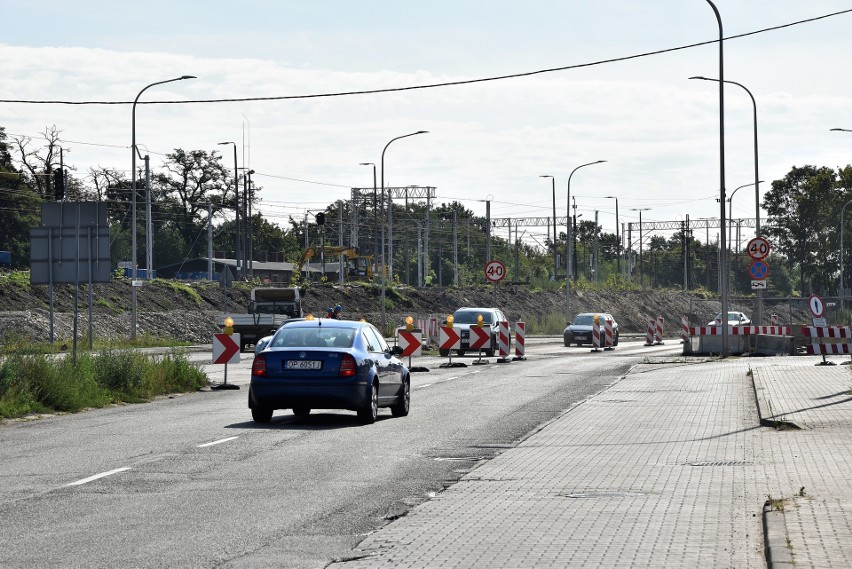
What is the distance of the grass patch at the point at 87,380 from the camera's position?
838 inches

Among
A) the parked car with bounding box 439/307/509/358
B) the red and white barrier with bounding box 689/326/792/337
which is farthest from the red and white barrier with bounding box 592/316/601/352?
the red and white barrier with bounding box 689/326/792/337

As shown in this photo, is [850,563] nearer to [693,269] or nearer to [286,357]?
[286,357]

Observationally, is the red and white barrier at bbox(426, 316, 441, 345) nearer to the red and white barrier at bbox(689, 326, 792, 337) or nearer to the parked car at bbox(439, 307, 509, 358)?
the parked car at bbox(439, 307, 509, 358)

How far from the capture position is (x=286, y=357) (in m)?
18.5

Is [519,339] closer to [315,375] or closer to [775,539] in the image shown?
[315,375]

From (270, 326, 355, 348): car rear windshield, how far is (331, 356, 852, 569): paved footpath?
323 cm

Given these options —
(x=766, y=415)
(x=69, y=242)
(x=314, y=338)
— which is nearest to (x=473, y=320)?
(x=69, y=242)

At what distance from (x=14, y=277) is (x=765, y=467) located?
5772 centimetres

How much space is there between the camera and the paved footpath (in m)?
8.22

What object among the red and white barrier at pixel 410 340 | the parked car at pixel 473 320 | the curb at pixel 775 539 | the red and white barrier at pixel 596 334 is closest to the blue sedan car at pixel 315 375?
the curb at pixel 775 539

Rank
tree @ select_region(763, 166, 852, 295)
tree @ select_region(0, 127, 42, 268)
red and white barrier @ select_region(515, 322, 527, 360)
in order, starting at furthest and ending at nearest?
tree @ select_region(763, 166, 852, 295), tree @ select_region(0, 127, 42, 268), red and white barrier @ select_region(515, 322, 527, 360)

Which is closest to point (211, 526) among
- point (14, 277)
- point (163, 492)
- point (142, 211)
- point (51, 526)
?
point (51, 526)

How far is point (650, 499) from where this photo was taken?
430 inches

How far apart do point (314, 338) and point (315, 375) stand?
81 cm
